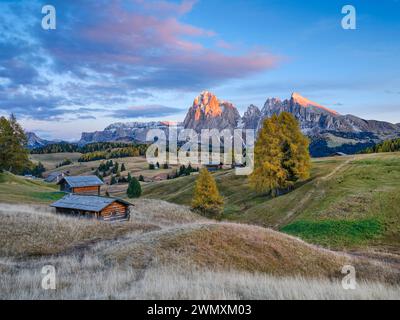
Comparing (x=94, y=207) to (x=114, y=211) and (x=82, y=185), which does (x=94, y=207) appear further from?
(x=82, y=185)

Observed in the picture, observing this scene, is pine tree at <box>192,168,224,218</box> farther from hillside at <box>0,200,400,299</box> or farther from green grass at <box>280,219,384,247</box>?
hillside at <box>0,200,400,299</box>

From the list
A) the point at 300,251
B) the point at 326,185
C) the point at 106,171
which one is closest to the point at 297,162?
the point at 326,185

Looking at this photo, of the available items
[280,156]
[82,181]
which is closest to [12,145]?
[82,181]

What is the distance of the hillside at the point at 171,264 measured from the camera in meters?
9.65

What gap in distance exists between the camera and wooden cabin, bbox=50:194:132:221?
40656 millimetres

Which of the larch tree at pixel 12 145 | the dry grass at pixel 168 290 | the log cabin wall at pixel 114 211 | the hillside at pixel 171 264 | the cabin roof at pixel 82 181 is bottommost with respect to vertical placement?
the log cabin wall at pixel 114 211

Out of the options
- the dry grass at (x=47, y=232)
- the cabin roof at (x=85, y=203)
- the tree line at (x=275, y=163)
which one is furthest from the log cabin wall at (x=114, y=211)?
the tree line at (x=275, y=163)

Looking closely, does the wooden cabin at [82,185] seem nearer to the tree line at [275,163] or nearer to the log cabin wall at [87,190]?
the log cabin wall at [87,190]

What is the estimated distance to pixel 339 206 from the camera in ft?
133

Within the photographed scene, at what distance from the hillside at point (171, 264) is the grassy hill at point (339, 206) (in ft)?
42.5

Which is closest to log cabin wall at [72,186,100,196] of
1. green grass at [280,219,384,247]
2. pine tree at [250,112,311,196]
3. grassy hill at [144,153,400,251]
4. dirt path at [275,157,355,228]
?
grassy hill at [144,153,400,251]

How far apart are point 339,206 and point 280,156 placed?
13.9 metres
